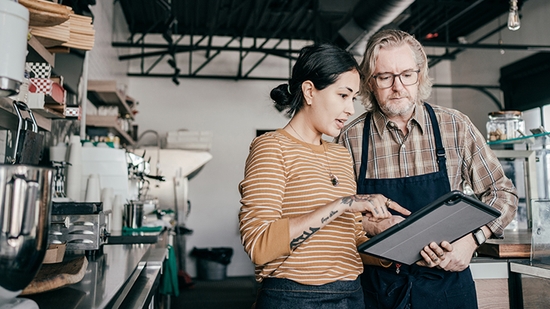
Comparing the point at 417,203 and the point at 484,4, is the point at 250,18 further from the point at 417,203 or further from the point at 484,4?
the point at 417,203

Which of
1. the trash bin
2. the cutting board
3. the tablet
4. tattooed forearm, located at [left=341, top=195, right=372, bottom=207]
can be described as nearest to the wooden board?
the tablet

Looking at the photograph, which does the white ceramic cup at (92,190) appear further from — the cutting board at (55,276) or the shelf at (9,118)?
the cutting board at (55,276)

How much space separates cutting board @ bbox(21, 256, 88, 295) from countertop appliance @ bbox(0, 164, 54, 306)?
0.31 metres

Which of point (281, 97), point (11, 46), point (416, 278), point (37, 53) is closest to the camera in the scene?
point (11, 46)

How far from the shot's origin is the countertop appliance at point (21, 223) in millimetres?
784

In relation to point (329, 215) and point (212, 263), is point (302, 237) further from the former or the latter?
point (212, 263)

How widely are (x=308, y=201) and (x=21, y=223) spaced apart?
765mm

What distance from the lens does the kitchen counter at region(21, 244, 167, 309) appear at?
3.81 ft

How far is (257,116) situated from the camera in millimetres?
8445

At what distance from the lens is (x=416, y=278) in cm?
170

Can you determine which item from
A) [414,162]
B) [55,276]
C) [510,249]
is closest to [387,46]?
[414,162]

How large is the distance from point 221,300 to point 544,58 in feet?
19.7

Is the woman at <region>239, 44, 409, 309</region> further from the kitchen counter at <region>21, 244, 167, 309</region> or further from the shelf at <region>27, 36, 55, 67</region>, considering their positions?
the shelf at <region>27, 36, 55, 67</region>

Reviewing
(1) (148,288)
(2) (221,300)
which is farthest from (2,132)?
(2) (221,300)
